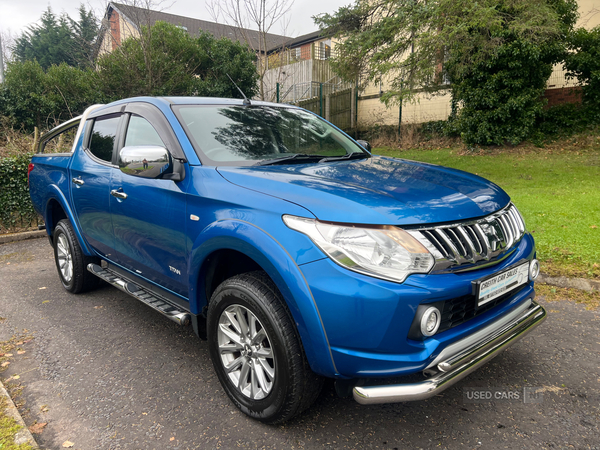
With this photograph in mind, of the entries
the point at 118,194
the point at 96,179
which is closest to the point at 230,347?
the point at 118,194

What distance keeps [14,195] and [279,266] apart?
292 inches

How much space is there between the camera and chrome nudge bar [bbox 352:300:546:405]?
76.0 inches

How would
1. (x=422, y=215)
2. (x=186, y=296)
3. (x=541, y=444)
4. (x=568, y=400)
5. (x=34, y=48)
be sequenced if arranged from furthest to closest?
(x=34, y=48)
(x=186, y=296)
(x=568, y=400)
(x=541, y=444)
(x=422, y=215)

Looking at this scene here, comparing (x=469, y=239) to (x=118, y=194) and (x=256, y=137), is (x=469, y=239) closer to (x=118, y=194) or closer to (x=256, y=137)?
(x=256, y=137)

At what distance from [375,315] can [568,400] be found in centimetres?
160

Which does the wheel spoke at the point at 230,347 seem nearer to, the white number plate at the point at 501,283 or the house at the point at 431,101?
the white number plate at the point at 501,283

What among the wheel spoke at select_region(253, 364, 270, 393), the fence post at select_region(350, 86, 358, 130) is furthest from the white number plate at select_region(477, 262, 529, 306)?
the fence post at select_region(350, 86, 358, 130)

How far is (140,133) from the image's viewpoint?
3375mm

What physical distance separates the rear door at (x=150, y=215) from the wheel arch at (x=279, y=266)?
1.13 ft

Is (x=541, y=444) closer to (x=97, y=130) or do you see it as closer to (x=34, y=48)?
(x=97, y=130)

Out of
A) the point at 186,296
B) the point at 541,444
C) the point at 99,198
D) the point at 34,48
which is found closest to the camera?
the point at 541,444

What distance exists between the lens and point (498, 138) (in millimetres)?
13445

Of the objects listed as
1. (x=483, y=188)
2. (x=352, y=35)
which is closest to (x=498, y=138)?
(x=352, y=35)

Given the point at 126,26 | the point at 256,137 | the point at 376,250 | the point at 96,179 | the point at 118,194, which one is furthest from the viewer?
the point at 126,26
